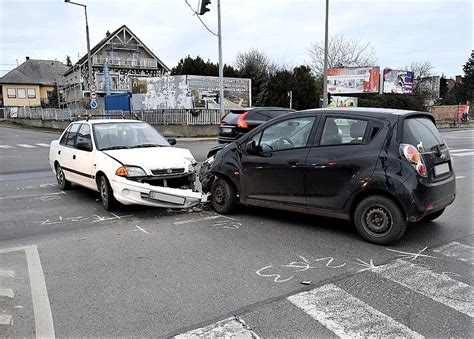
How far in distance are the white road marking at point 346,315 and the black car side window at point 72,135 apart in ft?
20.9

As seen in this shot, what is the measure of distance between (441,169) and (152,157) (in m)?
4.37

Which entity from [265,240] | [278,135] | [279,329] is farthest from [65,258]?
[278,135]

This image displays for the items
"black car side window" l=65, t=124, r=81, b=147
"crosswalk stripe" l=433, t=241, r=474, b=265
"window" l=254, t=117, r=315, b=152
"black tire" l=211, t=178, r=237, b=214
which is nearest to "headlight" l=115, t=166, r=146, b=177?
"black tire" l=211, t=178, r=237, b=214

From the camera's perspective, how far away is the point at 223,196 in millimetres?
6863

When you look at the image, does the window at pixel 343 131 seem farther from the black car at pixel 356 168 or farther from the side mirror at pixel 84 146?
the side mirror at pixel 84 146

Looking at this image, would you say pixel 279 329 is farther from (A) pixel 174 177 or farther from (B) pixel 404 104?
(B) pixel 404 104

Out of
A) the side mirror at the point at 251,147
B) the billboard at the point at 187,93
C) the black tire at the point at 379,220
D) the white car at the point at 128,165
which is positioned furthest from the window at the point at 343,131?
the billboard at the point at 187,93

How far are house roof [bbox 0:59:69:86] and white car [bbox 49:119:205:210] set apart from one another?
7324 cm

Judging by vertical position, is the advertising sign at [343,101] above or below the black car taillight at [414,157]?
above

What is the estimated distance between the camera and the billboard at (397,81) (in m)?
44.8

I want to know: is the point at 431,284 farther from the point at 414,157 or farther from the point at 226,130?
the point at 226,130

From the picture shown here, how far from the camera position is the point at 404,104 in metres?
45.2

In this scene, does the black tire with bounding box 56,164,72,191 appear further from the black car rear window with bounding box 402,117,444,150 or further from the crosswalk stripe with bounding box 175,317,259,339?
A: the black car rear window with bounding box 402,117,444,150

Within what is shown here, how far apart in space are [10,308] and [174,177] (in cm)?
366
